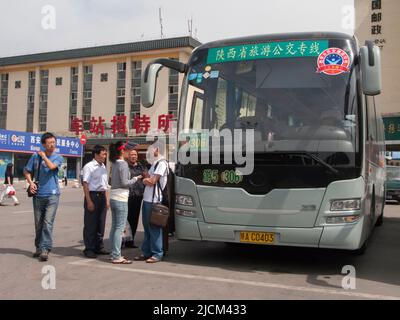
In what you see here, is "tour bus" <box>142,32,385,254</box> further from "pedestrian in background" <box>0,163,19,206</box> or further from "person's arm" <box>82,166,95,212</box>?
"pedestrian in background" <box>0,163,19,206</box>

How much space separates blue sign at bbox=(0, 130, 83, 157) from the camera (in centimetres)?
3706

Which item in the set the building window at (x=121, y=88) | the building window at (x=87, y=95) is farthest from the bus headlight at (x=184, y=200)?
the building window at (x=87, y=95)

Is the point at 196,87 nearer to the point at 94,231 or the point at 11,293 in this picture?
the point at 94,231

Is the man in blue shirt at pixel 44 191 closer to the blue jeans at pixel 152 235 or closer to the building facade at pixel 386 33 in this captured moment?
the blue jeans at pixel 152 235

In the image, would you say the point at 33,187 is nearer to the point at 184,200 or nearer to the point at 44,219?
the point at 44,219

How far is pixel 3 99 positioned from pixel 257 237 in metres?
56.2

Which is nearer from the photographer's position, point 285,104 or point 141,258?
point 285,104

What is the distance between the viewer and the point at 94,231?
7.25 metres

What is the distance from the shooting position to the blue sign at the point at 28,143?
122 feet

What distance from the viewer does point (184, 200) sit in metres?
6.75

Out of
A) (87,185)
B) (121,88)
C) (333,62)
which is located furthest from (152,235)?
(121,88)

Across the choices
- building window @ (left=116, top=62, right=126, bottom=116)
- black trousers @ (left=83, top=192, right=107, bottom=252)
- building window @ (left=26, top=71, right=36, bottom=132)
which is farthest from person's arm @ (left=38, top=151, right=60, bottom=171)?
building window @ (left=26, top=71, right=36, bottom=132)

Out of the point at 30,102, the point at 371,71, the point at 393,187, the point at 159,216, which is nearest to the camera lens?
the point at 371,71

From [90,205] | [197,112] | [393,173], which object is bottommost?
[90,205]
